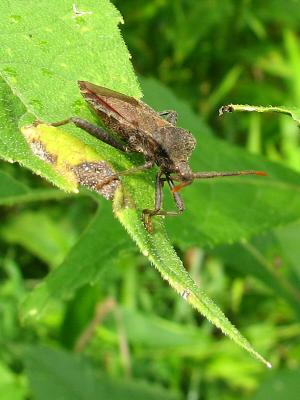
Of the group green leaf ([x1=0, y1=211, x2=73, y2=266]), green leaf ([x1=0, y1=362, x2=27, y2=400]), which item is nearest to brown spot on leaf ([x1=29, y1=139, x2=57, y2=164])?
green leaf ([x1=0, y1=362, x2=27, y2=400])

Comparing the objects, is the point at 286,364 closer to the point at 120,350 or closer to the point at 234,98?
the point at 120,350

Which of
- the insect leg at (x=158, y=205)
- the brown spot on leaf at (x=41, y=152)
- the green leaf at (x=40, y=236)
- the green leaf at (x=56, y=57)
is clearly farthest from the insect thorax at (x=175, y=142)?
the green leaf at (x=40, y=236)

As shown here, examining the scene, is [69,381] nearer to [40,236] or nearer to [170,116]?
[40,236]

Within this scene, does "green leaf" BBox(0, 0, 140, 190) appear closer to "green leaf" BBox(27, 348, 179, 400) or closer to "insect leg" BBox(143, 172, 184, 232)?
"insect leg" BBox(143, 172, 184, 232)

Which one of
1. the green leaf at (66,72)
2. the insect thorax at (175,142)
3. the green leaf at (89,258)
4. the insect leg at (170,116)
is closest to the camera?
the green leaf at (66,72)

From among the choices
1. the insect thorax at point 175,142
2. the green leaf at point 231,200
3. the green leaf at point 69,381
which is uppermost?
the insect thorax at point 175,142

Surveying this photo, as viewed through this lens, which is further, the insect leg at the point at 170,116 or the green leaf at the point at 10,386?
the green leaf at the point at 10,386

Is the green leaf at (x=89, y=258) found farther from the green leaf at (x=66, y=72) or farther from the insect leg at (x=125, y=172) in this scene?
the green leaf at (x=66, y=72)
